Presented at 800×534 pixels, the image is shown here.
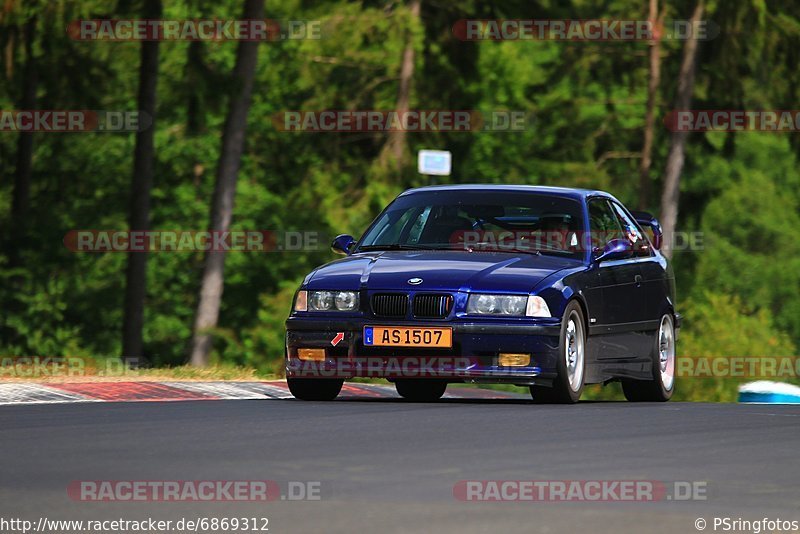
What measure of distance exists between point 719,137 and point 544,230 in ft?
147

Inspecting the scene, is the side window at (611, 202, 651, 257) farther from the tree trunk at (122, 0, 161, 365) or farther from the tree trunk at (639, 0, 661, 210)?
the tree trunk at (639, 0, 661, 210)

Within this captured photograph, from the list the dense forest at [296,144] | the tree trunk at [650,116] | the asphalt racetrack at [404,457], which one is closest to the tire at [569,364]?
the asphalt racetrack at [404,457]

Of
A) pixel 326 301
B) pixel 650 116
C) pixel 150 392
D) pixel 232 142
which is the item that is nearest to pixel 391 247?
pixel 326 301

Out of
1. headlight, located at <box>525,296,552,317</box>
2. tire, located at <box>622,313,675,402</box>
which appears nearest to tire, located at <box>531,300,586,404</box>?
headlight, located at <box>525,296,552,317</box>

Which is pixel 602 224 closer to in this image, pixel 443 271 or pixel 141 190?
pixel 443 271

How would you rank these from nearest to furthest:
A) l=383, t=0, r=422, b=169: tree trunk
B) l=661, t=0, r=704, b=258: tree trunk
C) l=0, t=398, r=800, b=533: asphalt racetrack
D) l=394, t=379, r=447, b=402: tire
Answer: l=0, t=398, r=800, b=533: asphalt racetrack, l=394, t=379, r=447, b=402: tire, l=661, t=0, r=704, b=258: tree trunk, l=383, t=0, r=422, b=169: tree trunk

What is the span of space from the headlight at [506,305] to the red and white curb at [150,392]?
2.03 meters

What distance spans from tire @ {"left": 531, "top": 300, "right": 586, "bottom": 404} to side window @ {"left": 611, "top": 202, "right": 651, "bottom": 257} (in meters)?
2.03

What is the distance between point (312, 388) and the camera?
45.0 ft

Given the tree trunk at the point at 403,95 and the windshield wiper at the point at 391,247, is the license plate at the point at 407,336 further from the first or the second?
the tree trunk at the point at 403,95

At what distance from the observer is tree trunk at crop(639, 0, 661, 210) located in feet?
142

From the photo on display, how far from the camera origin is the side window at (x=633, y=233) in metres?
15.6

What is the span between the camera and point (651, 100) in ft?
143

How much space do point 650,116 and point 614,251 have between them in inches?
1178
